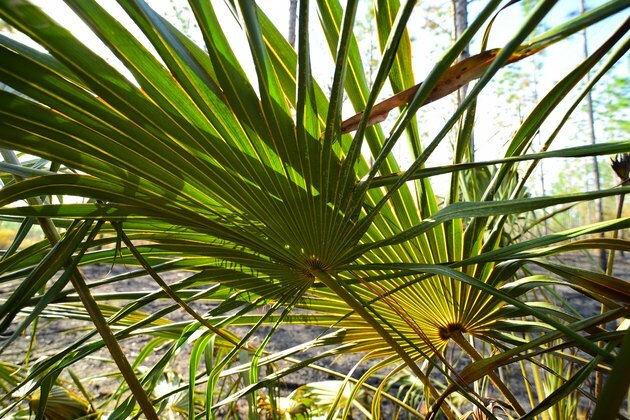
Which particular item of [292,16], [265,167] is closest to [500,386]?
[265,167]

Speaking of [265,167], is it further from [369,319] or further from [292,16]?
[292,16]

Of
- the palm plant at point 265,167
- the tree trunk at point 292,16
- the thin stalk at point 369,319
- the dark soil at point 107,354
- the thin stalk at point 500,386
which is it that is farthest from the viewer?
the tree trunk at point 292,16

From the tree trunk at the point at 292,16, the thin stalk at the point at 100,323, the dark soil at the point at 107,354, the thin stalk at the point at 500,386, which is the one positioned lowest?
the thin stalk at the point at 500,386

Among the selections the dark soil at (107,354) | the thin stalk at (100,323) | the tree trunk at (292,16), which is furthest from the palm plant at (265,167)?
the tree trunk at (292,16)

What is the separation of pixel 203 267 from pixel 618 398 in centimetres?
73

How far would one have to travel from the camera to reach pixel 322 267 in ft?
2.29

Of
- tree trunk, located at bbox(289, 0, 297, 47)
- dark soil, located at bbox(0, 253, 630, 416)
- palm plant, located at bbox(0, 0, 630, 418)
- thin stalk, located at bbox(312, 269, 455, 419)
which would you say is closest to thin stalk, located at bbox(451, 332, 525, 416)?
palm plant, located at bbox(0, 0, 630, 418)

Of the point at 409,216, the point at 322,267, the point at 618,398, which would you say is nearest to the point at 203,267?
the point at 322,267

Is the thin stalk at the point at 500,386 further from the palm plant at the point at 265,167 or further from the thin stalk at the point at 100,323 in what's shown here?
the thin stalk at the point at 100,323

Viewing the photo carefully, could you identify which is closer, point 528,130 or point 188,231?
point 528,130

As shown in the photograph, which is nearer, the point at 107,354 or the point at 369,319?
the point at 369,319

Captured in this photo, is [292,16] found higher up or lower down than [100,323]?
higher up

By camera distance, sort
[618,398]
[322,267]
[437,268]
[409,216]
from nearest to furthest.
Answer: [618,398]
[437,268]
[322,267]
[409,216]

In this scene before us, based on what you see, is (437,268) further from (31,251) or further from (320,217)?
(31,251)
